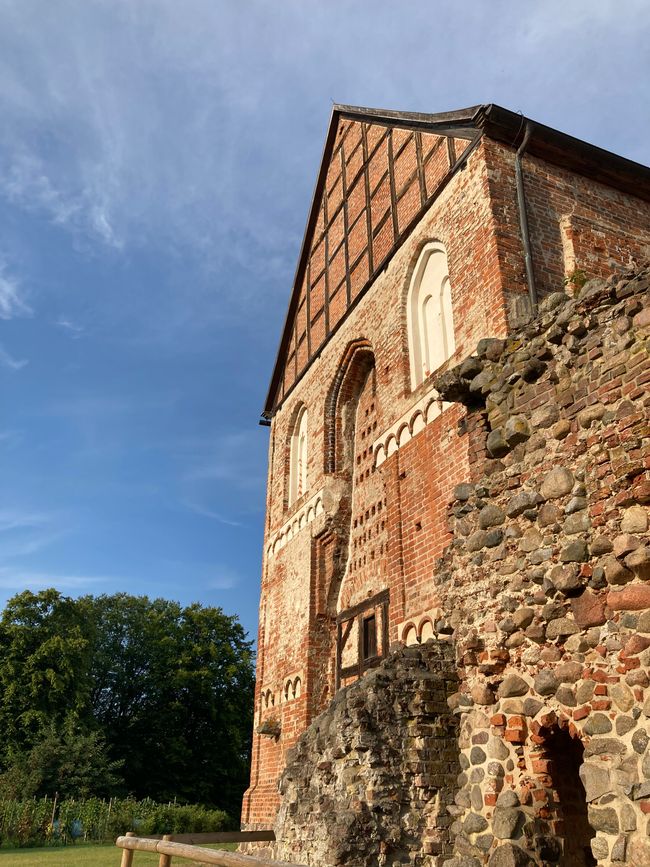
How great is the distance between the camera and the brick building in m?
4.79

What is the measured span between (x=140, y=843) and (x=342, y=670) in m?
6.77

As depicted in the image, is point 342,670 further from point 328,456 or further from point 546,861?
point 546,861

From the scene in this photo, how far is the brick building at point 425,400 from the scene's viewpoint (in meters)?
4.79

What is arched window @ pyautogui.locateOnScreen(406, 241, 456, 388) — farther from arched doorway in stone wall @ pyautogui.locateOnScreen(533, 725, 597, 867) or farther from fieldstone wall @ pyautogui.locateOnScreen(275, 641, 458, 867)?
arched doorway in stone wall @ pyautogui.locateOnScreen(533, 725, 597, 867)

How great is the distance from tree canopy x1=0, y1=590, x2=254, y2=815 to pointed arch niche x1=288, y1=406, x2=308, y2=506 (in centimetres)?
1525

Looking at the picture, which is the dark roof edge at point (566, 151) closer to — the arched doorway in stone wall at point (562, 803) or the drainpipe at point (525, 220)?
the drainpipe at point (525, 220)

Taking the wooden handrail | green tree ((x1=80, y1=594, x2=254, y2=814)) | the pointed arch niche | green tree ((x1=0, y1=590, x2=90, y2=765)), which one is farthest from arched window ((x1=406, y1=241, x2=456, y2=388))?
green tree ((x1=80, y1=594, x2=254, y2=814))

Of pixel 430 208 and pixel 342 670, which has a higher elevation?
pixel 430 208

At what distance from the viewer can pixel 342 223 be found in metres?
15.1

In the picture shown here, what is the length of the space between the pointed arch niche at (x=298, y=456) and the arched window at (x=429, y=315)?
15.8 ft

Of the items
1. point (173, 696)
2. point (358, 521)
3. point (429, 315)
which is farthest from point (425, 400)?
point (173, 696)

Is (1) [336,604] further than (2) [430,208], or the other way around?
(1) [336,604]

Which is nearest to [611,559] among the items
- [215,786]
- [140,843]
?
[140,843]

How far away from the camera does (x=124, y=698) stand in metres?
35.4
